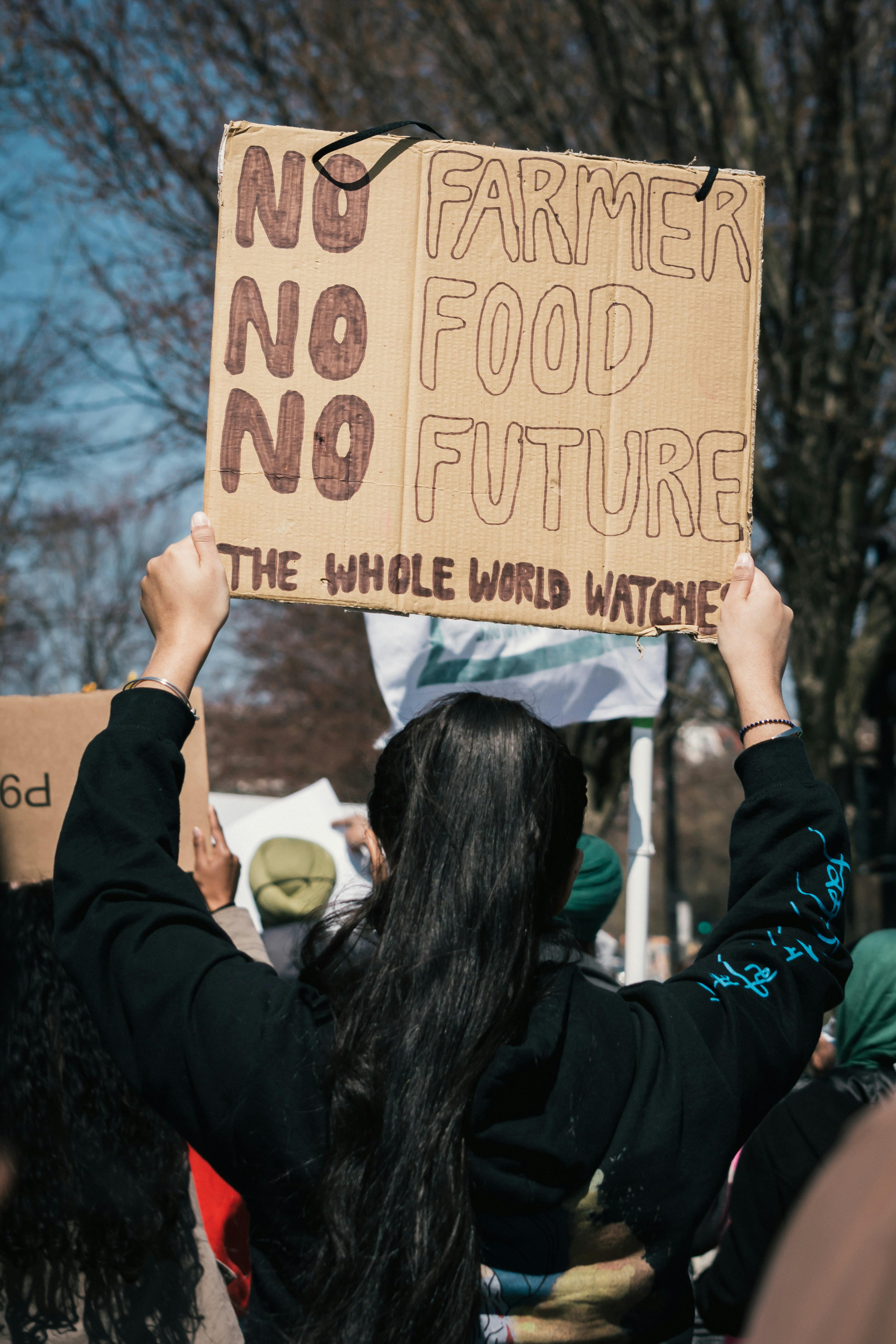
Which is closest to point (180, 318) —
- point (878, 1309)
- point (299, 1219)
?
point (299, 1219)

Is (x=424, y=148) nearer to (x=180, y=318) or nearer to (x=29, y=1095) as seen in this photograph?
(x=29, y=1095)

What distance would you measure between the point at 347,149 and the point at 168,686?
0.98m

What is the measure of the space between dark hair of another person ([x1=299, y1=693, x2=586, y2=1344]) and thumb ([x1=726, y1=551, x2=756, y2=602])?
493 mm

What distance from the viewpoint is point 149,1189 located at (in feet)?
5.95

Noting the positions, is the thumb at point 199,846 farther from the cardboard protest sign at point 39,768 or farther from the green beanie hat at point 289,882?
the green beanie hat at point 289,882

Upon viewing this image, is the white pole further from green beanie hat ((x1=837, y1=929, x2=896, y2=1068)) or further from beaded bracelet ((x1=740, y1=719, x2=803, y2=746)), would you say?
beaded bracelet ((x1=740, y1=719, x2=803, y2=746))

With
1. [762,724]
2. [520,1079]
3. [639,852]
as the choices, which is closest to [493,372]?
[762,724]

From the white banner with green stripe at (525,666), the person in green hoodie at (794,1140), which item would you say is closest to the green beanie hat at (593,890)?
the white banner with green stripe at (525,666)

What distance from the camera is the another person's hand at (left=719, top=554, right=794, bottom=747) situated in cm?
143

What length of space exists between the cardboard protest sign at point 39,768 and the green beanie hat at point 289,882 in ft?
2.60

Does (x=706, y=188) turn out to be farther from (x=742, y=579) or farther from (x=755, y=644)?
(x=755, y=644)

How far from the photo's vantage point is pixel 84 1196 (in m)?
1.80

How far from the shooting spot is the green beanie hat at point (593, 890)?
8.90 feet

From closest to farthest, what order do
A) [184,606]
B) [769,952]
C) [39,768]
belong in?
1. [769,952]
2. [184,606]
3. [39,768]
